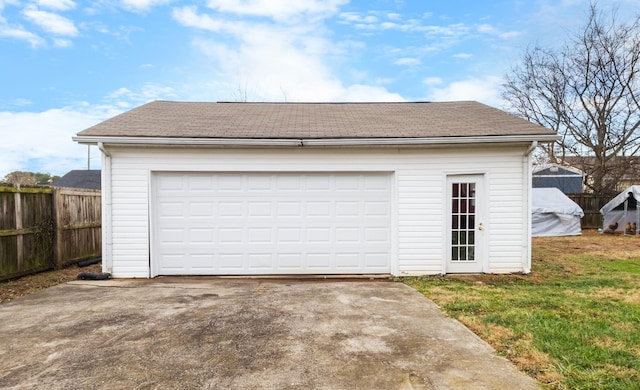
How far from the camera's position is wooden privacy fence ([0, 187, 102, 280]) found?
21.2ft

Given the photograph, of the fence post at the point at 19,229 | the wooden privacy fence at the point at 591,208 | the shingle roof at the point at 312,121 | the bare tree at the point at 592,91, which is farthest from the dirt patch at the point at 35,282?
the bare tree at the point at 592,91

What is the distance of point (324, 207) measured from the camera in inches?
279

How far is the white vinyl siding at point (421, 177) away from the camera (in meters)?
6.94

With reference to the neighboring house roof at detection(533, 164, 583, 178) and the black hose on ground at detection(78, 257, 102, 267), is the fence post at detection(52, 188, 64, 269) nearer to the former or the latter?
the black hose on ground at detection(78, 257, 102, 267)

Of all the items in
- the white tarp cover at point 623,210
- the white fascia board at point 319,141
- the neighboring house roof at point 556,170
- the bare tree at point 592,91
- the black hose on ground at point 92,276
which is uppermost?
the bare tree at point 592,91

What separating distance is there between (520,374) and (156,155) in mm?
6554

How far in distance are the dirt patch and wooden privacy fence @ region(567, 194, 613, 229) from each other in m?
20.8

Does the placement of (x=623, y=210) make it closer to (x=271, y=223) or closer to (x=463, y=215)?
(x=463, y=215)

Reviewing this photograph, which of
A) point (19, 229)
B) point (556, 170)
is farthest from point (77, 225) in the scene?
point (556, 170)

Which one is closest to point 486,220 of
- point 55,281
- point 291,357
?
point 291,357

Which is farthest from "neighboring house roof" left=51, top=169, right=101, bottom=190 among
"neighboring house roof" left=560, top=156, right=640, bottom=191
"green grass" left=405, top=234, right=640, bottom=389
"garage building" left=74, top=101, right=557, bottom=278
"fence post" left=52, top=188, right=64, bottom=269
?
"neighboring house roof" left=560, top=156, right=640, bottom=191

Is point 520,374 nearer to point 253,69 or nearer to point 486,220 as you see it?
point 486,220

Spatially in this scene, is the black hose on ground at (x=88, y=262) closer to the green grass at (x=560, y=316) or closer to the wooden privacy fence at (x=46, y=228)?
the wooden privacy fence at (x=46, y=228)

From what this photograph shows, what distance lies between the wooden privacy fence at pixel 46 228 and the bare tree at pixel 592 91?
23073 millimetres
